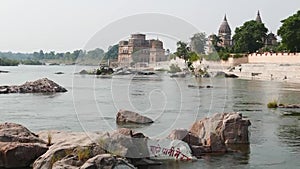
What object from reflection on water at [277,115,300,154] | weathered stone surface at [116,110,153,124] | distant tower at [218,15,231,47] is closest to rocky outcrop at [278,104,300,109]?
reflection on water at [277,115,300,154]

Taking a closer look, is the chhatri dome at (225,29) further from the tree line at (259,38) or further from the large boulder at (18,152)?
the large boulder at (18,152)

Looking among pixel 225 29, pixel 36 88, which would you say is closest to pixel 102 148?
pixel 36 88

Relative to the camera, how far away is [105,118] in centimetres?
2620

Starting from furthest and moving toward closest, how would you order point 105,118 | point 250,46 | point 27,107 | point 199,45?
1. point 250,46
2. point 27,107
3. point 105,118
4. point 199,45

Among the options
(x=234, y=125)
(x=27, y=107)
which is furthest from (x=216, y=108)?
(x=234, y=125)

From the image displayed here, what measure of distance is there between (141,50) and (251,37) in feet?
333

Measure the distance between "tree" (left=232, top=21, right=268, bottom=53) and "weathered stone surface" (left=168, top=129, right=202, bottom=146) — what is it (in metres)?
102

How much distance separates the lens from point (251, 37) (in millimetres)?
118312

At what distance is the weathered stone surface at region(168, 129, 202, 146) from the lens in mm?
16375

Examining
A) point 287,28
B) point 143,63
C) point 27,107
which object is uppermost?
point 287,28

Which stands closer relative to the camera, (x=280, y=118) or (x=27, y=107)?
(x=280, y=118)

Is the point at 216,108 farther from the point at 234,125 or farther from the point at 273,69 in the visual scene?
the point at 273,69

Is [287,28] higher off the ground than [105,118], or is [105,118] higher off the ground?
[287,28]

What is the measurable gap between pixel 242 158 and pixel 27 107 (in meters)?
20.1
